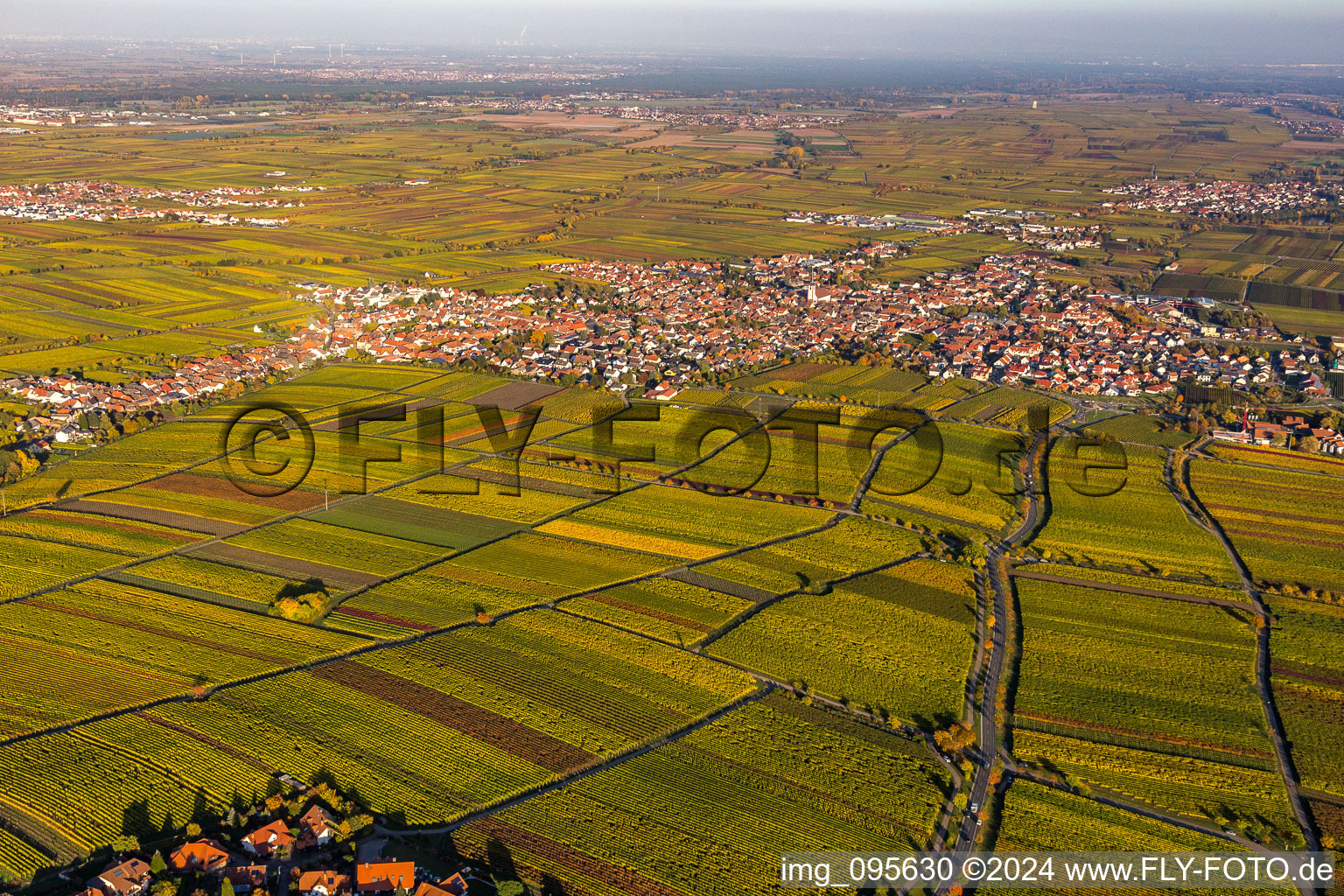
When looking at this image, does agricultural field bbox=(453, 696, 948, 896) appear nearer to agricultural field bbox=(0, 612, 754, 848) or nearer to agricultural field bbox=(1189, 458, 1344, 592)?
agricultural field bbox=(0, 612, 754, 848)

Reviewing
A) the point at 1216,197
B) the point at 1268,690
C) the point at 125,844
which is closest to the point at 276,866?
the point at 125,844

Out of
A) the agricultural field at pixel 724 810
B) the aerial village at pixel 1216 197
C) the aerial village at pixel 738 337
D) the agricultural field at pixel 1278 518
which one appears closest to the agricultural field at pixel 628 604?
the agricultural field at pixel 724 810

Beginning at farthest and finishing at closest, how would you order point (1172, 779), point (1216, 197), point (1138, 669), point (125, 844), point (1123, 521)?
point (1216, 197) → point (1123, 521) → point (1138, 669) → point (1172, 779) → point (125, 844)

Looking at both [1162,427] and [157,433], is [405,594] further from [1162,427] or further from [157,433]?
[1162,427]

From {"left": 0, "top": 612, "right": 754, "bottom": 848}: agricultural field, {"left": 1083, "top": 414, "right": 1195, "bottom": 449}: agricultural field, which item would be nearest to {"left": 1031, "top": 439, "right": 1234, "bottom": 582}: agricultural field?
{"left": 1083, "top": 414, "right": 1195, "bottom": 449}: agricultural field

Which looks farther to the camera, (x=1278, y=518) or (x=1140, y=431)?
(x=1140, y=431)

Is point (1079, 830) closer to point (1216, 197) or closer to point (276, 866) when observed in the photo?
point (276, 866)

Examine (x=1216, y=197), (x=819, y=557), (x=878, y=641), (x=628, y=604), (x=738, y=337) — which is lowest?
(x=878, y=641)
